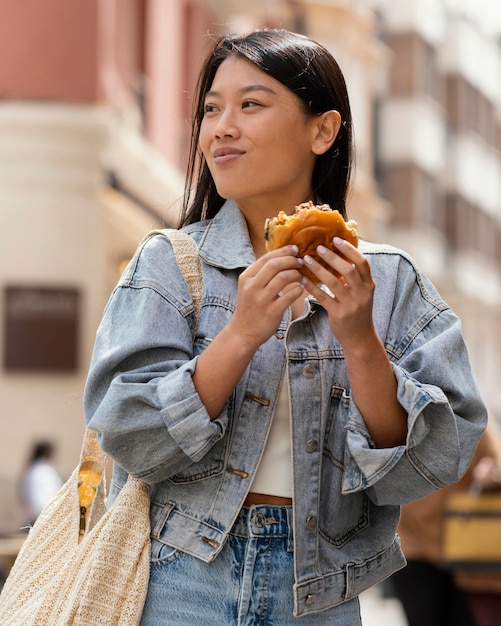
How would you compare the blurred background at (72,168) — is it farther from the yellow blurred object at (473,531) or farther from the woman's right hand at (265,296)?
the woman's right hand at (265,296)

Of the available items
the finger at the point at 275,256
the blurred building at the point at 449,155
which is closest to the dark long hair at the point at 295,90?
the finger at the point at 275,256

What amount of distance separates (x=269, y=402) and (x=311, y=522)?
10.1 inches

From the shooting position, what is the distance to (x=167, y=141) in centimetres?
2069

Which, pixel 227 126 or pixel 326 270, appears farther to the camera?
pixel 227 126

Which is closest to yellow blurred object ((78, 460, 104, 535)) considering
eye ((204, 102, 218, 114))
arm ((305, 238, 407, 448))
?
arm ((305, 238, 407, 448))

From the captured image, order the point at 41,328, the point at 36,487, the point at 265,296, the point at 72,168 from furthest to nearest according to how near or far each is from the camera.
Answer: the point at 72,168 < the point at 41,328 < the point at 36,487 < the point at 265,296

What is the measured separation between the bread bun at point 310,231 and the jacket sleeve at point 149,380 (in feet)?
0.85

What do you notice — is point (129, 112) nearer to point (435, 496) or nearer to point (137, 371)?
point (435, 496)

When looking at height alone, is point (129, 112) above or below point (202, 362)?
below

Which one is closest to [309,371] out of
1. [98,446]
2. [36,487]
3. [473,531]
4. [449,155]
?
[98,446]

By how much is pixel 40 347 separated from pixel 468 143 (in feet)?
102

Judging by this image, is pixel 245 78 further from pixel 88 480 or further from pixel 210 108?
pixel 88 480

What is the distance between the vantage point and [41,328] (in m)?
15.2

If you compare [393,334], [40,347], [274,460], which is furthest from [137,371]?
[40,347]
